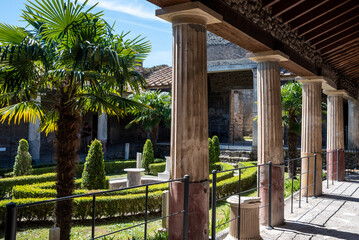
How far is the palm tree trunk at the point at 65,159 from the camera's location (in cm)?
474

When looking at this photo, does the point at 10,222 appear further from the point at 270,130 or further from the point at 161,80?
the point at 161,80

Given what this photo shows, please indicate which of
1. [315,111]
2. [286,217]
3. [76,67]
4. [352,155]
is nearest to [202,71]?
[76,67]

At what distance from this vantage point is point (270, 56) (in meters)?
5.48

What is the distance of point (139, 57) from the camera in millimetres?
5516

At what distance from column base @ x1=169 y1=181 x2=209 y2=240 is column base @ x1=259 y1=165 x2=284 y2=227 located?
7.10ft

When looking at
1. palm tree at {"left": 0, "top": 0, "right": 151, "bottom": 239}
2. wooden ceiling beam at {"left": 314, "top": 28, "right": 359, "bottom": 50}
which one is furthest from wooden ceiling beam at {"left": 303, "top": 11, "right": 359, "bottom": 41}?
palm tree at {"left": 0, "top": 0, "right": 151, "bottom": 239}

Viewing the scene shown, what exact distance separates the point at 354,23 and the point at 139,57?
166 inches

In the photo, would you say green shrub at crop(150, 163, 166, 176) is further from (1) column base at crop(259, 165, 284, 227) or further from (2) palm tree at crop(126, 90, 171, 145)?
(1) column base at crop(259, 165, 284, 227)

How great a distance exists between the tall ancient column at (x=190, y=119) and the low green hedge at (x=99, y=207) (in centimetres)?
382

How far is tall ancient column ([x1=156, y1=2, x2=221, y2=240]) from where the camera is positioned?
3.59m

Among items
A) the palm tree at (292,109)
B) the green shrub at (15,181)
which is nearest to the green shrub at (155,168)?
the green shrub at (15,181)

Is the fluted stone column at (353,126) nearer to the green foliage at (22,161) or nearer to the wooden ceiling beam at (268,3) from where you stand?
the wooden ceiling beam at (268,3)

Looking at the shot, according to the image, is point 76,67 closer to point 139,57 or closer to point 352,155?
point 139,57

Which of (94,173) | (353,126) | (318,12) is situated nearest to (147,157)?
(94,173)
